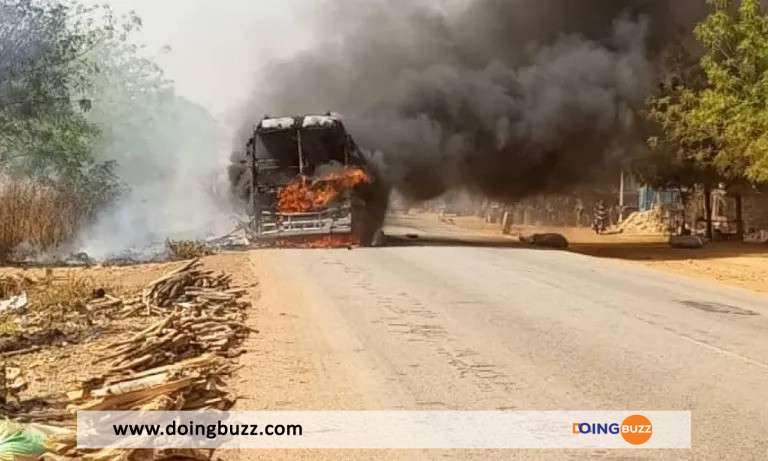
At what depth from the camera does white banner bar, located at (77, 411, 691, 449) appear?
4996 millimetres

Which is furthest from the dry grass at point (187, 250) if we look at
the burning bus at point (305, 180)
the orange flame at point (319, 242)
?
the burning bus at point (305, 180)

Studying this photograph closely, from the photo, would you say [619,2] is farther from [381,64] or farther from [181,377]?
[181,377]

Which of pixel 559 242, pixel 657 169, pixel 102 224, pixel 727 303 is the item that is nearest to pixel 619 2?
pixel 657 169

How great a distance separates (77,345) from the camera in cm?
899

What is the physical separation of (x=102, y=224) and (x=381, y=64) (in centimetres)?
1075

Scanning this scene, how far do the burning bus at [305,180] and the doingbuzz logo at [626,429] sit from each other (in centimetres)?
1600

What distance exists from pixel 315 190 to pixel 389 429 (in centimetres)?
1627

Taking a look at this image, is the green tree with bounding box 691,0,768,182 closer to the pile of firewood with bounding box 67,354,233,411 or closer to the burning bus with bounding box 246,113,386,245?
the burning bus with bounding box 246,113,386,245

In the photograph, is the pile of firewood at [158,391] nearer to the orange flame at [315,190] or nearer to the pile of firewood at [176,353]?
the pile of firewood at [176,353]

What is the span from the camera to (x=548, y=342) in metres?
8.13

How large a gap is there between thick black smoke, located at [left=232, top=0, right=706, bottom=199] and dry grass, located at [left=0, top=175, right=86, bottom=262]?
9.55 m

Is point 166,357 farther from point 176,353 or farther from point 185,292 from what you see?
point 185,292

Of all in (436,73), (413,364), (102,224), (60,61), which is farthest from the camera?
(436,73)

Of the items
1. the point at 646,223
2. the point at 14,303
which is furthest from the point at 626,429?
the point at 646,223
